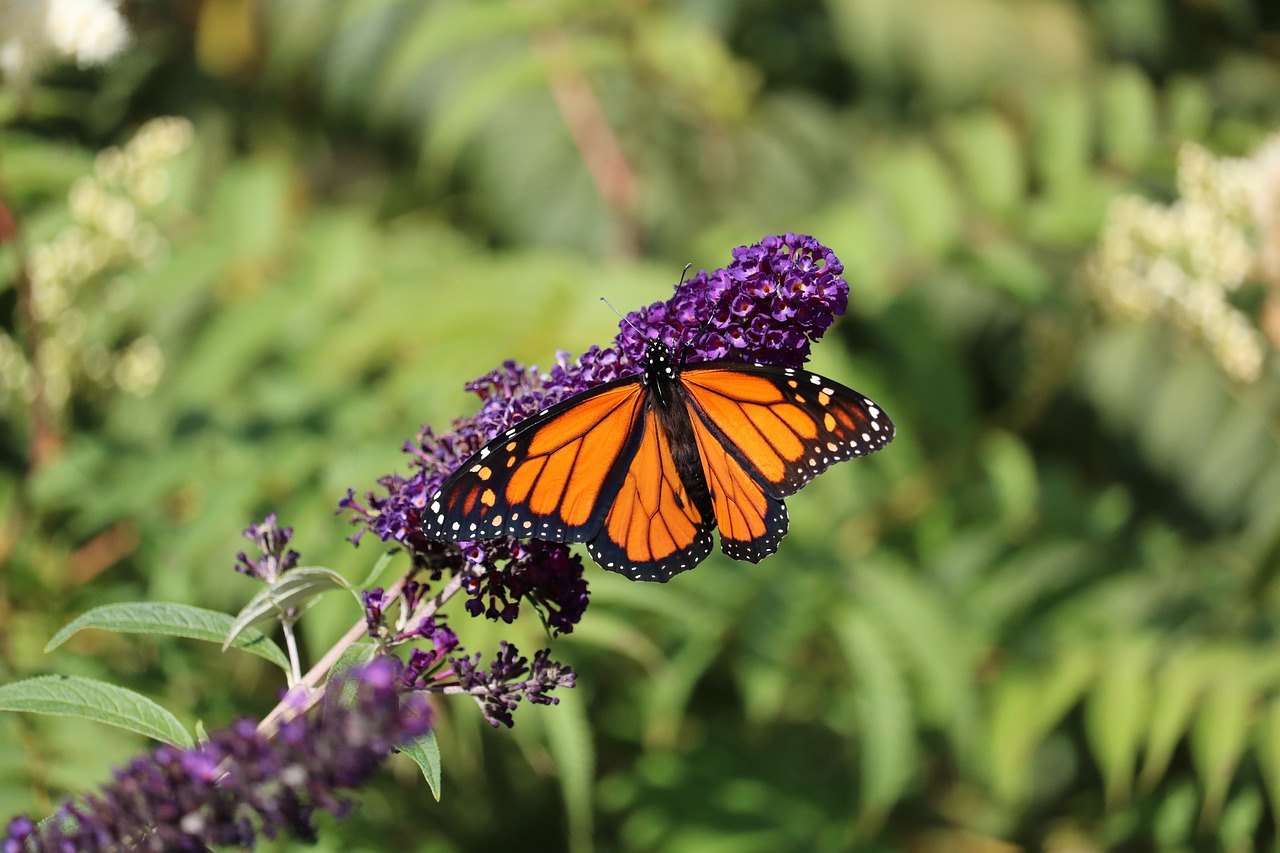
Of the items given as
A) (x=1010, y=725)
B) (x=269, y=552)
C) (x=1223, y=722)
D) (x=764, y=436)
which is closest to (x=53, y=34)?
(x=269, y=552)

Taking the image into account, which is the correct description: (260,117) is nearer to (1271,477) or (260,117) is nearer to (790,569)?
(790,569)

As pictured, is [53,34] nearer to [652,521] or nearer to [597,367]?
[597,367]

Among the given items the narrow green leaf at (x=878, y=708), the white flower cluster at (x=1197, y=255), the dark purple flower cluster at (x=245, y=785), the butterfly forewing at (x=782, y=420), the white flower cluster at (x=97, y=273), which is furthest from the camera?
the white flower cluster at (x=1197, y=255)

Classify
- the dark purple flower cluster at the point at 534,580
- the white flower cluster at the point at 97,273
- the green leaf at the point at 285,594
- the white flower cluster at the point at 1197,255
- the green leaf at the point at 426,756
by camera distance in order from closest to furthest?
the green leaf at the point at 426,756
the green leaf at the point at 285,594
the dark purple flower cluster at the point at 534,580
the white flower cluster at the point at 97,273
the white flower cluster at the point at 1197,255

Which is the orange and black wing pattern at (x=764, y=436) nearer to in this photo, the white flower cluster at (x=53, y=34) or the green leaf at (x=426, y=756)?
the green leaf at (x=426, y=756)

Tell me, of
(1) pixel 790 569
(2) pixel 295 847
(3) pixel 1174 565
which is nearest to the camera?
(2) pixel 295 847

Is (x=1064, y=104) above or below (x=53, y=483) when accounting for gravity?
above

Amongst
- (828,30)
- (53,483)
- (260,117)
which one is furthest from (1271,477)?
(260,117)

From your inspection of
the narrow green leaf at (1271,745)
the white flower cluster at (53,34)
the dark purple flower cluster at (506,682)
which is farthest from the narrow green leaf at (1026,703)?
the white flower cluster at (53,34)

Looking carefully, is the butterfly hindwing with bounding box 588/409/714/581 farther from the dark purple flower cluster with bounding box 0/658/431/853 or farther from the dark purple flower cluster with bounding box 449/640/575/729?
the dark purple flower cluster with bounding box 0/658/431/853
